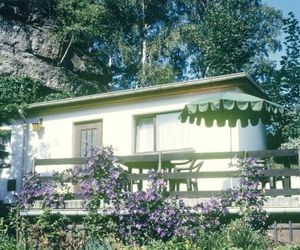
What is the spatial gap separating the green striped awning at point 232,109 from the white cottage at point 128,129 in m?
2.09

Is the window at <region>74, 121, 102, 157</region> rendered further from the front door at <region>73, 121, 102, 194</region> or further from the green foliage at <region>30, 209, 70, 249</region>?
the green foliage at <region>30, 209, 70, 249</region>

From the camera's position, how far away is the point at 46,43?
2953 cm

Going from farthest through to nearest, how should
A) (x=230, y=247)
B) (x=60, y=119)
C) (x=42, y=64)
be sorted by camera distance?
(x=42, y=64), (x=60, y=119), (x=230, y=247)

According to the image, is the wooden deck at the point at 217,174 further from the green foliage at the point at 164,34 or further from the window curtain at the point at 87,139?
the green foliage at the point at 164,34

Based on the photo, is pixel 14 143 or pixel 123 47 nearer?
pixel 14 143

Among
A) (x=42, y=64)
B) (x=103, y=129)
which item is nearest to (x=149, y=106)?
(x=103, y=129)

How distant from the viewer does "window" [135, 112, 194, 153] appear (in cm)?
1340

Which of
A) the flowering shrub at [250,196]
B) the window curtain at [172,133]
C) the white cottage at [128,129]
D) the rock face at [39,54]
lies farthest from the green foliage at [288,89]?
the rock face at [39,54]

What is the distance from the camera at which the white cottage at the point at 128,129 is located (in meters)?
12.8

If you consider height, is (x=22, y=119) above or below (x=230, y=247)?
above

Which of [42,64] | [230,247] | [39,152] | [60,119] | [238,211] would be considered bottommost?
[230,247]

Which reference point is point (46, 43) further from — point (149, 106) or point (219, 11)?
point (149, 106)

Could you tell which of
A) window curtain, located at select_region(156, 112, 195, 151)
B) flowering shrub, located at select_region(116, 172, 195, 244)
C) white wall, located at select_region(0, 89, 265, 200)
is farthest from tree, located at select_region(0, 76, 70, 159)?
flowering shrub, located at select_region(116, 172, 195, 244)

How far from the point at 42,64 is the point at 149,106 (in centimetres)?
1619
